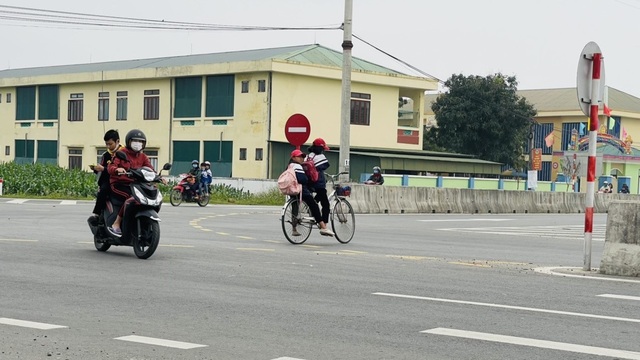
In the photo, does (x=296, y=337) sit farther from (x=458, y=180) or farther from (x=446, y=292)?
(x=458, y=180)

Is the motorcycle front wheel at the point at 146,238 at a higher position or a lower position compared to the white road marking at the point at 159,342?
higher

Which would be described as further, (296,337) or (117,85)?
(117,85)

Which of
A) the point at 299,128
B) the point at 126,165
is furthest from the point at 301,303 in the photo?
the point at 299,128

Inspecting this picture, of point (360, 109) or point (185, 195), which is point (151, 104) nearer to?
point (360, 109)

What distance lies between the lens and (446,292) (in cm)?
1075

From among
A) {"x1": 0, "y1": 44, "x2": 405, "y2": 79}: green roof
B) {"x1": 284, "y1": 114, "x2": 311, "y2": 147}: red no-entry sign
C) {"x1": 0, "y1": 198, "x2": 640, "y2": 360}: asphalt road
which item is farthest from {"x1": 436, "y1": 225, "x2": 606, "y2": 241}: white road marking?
{"x1": 0, "y1": 44, "x2": 405, "y2": 79}: green roof

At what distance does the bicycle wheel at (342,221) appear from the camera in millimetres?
18266

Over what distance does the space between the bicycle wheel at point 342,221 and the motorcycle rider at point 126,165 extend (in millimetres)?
4582

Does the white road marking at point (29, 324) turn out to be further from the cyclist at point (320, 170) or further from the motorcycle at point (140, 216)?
the cyclist at point (320, 170)

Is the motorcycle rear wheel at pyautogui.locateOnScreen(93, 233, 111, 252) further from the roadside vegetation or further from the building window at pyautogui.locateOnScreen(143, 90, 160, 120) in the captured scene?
the building window at pyautogui.locateOnScreen(143, 90, 160, 120)

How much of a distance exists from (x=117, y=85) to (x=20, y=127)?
9.20 m

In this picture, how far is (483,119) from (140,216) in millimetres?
61322

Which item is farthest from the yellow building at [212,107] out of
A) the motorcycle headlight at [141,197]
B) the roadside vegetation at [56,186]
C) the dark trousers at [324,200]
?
the motorcycle headlight at [141,197]

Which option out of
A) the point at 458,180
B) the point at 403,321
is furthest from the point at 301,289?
the point at 458,180
